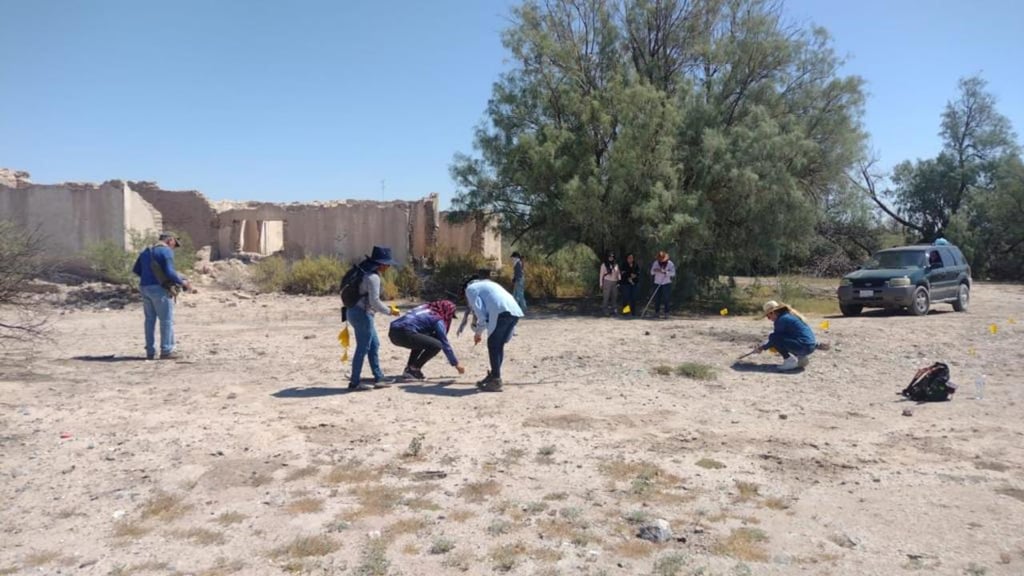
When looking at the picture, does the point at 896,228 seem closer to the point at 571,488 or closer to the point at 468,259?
the point at 468,259

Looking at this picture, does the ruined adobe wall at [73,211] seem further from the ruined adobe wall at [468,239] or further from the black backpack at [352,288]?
the black backpack at [352,288]

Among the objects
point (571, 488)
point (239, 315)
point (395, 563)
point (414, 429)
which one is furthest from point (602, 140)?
point (395, 563)

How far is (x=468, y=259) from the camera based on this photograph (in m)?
23.2

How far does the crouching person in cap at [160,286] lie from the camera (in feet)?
35.1

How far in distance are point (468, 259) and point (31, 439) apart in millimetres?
16768

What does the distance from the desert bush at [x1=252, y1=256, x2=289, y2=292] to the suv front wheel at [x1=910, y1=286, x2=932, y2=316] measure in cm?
1657

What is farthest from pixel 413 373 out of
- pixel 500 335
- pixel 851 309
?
pixel 851 309

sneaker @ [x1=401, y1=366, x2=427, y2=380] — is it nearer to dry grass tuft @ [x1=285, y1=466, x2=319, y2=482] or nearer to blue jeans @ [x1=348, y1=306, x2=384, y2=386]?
blue jeans @ [x1=348, y1=306, x2=384, y2=386]

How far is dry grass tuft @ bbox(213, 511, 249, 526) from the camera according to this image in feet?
17.2

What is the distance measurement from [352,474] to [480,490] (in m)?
1.10

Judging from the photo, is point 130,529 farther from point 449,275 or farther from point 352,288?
point 449,275

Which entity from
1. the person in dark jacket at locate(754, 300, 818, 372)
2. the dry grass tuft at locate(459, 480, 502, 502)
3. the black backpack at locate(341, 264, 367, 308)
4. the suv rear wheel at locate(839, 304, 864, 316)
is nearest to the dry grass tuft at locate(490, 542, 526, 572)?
the dry grass tuft at locate(459, 480, 502, 502)

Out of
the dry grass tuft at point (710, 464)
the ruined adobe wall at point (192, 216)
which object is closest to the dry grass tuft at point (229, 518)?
the dry grass tuft at point (710, 464)

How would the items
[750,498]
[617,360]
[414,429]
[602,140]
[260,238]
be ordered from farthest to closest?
[260,238] → [602,140] → [617,360] → [414,429] → [750,498]
